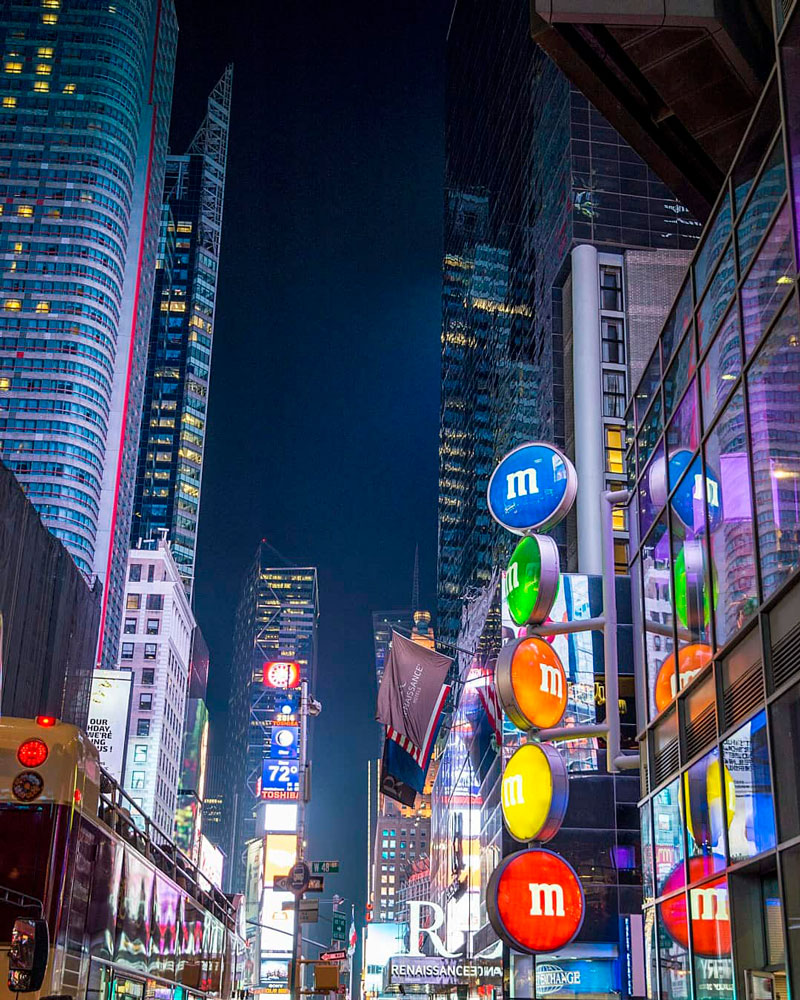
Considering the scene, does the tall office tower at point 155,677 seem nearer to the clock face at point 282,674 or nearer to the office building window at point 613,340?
the clock face at point 282,674

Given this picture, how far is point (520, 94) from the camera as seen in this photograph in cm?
8406

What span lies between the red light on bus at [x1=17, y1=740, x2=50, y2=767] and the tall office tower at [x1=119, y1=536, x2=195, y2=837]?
135 metres

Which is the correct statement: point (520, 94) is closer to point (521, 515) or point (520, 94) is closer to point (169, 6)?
point (521, 515)

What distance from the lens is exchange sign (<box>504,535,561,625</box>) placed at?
687 inches

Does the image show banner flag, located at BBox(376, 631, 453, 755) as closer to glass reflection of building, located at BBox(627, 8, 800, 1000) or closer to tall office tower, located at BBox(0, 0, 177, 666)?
glass reflection of building, located at BBox(627, 8, 800, 1000)

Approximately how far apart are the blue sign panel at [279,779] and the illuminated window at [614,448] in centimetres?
2379

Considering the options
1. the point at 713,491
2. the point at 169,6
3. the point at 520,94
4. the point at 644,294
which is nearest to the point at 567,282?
the point at 644,294

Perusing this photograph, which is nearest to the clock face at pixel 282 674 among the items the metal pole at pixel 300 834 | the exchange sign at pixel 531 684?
the metal pole at pixel 300 834

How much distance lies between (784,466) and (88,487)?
461 feet

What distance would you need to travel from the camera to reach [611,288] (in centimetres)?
6347

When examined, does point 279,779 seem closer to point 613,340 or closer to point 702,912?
point 613,340

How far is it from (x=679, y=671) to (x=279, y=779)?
31.6m

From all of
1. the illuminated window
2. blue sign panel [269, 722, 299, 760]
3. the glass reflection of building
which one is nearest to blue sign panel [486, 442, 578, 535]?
the glass reflection of building

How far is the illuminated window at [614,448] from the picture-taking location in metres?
59.7
